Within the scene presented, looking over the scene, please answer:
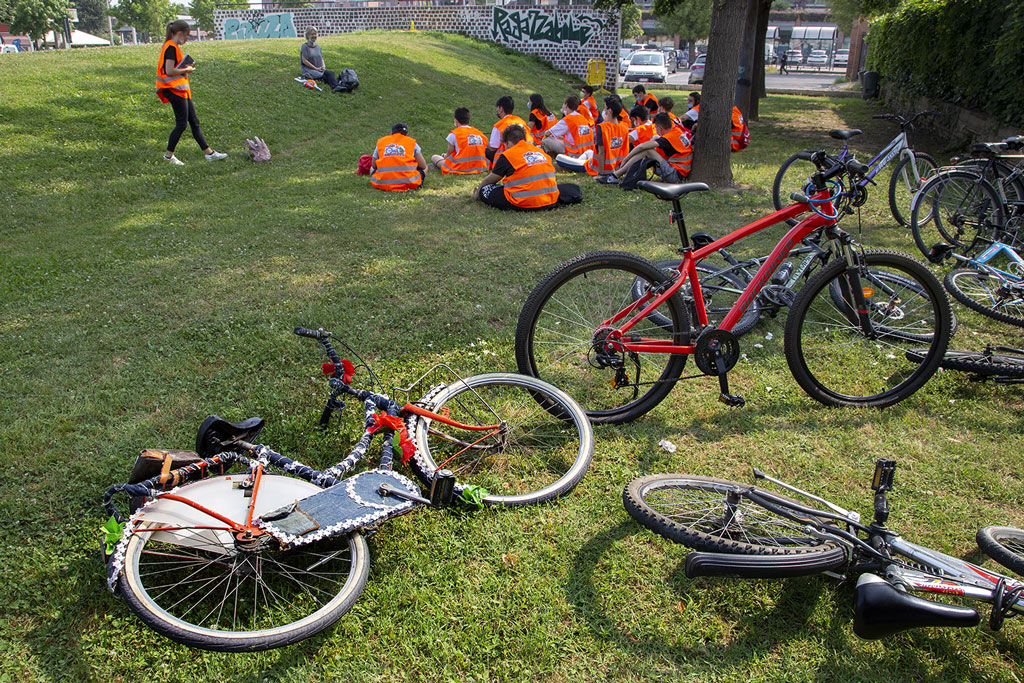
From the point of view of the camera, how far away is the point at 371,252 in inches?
278

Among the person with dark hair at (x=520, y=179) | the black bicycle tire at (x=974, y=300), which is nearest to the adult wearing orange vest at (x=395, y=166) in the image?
the person with dark hair at (x=520, y=179)

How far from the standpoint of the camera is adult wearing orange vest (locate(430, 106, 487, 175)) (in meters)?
10.8

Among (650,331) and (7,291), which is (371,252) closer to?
(7,291)

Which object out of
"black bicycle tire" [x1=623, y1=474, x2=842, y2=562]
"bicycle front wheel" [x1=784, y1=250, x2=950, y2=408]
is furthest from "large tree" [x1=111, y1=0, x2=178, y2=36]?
"black bicycle tire" [x1=623, y1=474, x2=842, y2=562]

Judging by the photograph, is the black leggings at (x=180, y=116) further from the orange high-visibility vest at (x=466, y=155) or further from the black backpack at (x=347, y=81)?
the black backpack at (x=347, y=81)

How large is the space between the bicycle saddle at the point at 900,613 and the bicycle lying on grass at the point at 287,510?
1.44 metres

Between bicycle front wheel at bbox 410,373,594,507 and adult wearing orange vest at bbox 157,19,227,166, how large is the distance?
8.97 meters

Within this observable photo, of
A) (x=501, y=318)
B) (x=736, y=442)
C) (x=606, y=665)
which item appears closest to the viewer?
(x=606, y=665)

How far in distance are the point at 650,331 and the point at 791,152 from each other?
11157mm

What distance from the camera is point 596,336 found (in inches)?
152

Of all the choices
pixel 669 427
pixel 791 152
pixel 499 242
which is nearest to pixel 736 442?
pixel 669 427

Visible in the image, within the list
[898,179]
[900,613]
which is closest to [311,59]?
[898,179]

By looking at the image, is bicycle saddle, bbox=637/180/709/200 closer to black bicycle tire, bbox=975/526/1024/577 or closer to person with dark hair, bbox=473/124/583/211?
black bicycle tire, bbox=975/526/1024/577

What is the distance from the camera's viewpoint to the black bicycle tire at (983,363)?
4379 millimetres
